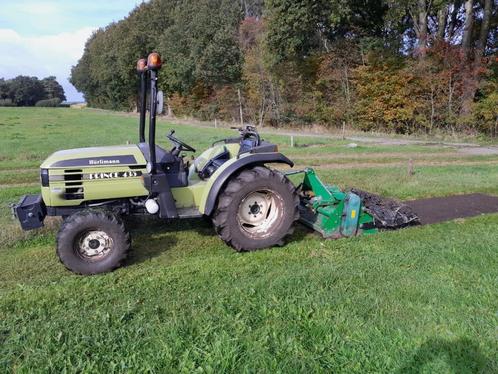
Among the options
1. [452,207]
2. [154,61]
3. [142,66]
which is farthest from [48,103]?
[154,61]

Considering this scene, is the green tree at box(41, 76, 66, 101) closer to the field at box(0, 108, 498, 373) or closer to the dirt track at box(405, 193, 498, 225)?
the field at box(0, 108, 498, 373)

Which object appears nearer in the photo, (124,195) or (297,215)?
(124,195)

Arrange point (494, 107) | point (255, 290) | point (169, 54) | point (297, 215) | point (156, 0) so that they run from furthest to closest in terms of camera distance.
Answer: point (156, 0) → point (169, 54) → point (494, 107) → point (297, 215) → point (255, 290)

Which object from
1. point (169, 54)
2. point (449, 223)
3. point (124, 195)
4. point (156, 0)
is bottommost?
point (449, 223)

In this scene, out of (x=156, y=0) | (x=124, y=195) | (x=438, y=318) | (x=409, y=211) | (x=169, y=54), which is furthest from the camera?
(x=156, y=0)

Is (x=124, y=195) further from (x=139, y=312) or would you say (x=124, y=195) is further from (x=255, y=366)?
(x=255, y=366)

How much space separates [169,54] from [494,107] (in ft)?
92.3

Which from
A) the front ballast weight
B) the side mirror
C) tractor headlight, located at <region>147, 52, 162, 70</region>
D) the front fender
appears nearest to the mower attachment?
the front ballast weight

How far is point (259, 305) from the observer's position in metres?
3.64

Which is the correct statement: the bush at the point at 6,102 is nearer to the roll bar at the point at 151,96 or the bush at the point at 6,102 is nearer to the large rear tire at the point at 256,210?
the roll bar at the point at 151,96

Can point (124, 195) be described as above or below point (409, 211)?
above

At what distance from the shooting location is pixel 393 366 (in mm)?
2896

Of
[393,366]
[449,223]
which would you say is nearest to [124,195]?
[393,366]

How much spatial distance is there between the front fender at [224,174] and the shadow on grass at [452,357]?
2.67 metres
